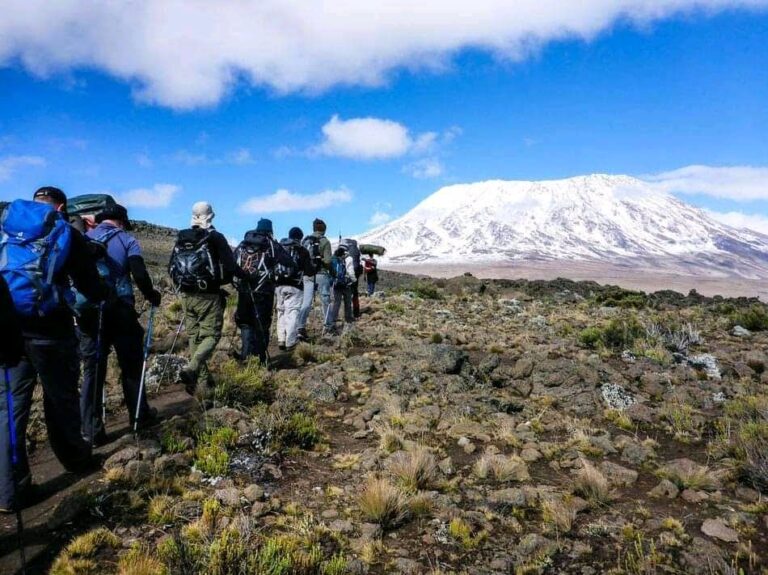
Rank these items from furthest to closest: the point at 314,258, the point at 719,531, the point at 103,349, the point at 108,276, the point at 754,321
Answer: the point at 754,321 → the point at 314,258 → the point at 103,349 → the point at 108,276 → the point at 719,531

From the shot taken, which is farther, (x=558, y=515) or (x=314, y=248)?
(x=314, y=248)

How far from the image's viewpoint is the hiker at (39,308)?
12.1 feet

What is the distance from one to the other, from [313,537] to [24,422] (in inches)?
91.2

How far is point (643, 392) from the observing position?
7383mm

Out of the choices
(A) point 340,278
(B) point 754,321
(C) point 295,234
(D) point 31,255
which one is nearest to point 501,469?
(D) point 31,255

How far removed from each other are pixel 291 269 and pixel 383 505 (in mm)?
5258

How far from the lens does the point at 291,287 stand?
8852 mm

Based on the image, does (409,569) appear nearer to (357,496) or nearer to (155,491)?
(357,496)

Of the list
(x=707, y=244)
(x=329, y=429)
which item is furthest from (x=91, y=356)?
(x=707, y=244)

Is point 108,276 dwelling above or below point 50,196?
below

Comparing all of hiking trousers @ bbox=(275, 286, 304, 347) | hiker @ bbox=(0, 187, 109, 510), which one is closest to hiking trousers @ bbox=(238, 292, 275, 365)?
hiking trousers @ bbox=(275, 286, 304, 347)

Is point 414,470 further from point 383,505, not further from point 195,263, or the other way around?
point 195,263

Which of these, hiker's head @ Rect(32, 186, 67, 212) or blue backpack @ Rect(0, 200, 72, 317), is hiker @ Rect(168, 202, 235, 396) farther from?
blue backpack @ Rect(0, 200, 72, 317)

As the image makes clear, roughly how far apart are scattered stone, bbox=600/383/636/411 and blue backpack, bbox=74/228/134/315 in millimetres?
5967
